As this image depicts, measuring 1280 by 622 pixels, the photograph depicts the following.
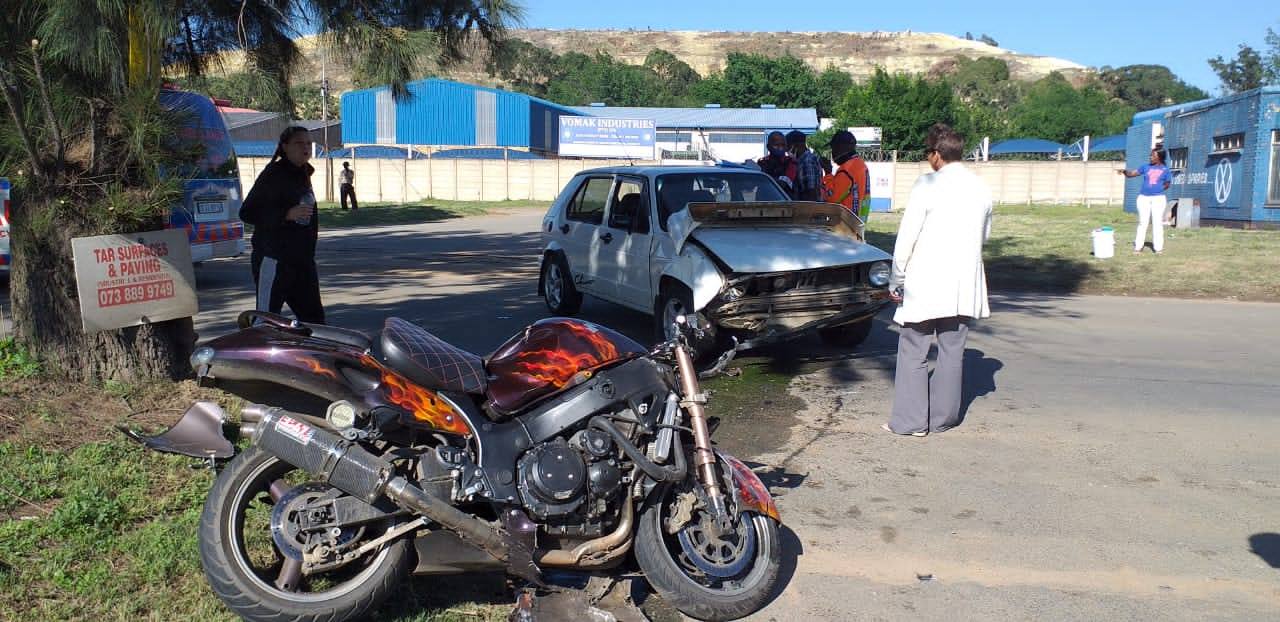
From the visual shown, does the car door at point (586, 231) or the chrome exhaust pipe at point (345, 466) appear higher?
the car door at point (586, 231)

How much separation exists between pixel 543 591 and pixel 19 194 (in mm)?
3709

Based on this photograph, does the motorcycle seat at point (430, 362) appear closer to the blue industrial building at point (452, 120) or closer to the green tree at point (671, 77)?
the blue industrial building at point (452, 120)

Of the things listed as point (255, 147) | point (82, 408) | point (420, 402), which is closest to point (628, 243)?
point (82, 408)

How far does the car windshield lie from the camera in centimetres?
948

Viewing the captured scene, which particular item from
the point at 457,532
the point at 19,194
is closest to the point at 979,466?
the point at 457,532

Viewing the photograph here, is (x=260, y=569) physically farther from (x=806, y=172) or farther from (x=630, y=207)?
(x=806, y=172)

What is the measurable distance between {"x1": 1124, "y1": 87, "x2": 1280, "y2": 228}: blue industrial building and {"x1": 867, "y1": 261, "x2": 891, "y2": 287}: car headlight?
18841mm

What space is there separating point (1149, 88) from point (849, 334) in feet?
405

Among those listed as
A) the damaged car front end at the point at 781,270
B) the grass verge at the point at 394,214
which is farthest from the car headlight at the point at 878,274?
the grass verge at the point at 394,214

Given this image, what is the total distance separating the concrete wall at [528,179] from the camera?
43.6 m

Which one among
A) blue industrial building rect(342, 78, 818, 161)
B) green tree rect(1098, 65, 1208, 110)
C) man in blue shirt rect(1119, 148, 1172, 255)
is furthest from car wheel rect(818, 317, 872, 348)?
green tree rect(1098, 65, 1208, 110)

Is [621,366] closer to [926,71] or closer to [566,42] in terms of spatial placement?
[926,71]

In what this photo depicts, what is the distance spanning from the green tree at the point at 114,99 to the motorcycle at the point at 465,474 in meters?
1.83

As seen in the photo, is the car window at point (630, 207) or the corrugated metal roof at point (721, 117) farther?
the corrugated metal roof at point (721, 117)
